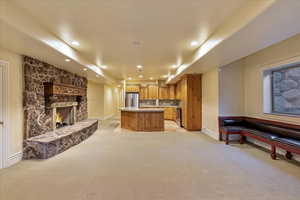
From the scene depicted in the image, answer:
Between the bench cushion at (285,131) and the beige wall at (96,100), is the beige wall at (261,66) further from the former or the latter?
the beige wall at (96,100)

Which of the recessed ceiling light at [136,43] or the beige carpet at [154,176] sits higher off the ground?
the recessed ceiling light at [136,43]

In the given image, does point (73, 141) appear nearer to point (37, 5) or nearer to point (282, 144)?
point (37, 5)

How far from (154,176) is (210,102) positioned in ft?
13.4

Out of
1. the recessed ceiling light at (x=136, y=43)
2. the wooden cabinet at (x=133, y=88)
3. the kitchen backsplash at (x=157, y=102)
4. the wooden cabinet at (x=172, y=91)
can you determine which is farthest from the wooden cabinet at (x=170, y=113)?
the recessed ceiling light at (x=136, y=43)

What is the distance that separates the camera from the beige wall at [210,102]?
222 inches

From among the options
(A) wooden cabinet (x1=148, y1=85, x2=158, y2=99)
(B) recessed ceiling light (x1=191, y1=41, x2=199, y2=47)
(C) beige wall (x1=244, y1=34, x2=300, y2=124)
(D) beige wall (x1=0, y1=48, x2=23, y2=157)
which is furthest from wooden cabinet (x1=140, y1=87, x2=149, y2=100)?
(D) beige wall (x1=0, y1=48, x2=23, y2=157)

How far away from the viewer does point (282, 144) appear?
11.2ft

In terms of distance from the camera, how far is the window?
13.1 feet

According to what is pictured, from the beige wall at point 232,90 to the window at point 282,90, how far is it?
899 millimetres

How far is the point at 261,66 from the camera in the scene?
4.67m

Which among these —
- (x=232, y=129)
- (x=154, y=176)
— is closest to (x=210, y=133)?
(x=232, y=129)

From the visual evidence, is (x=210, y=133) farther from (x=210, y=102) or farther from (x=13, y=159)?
(x=13, y=159)

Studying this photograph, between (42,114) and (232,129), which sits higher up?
(42,114)

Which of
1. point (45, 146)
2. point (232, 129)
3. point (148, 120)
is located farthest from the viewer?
point (148, 120)
